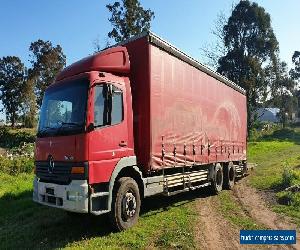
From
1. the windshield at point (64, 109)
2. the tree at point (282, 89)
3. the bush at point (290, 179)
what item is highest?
the tree at point (282, 89)

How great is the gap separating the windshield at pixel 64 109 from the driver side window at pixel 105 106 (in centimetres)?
26

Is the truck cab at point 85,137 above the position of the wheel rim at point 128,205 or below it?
above

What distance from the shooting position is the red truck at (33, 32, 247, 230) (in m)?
8.00

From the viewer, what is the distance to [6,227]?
10.1 metres

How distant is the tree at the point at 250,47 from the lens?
45.4 m

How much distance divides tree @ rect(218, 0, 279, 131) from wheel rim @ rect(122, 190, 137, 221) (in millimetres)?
37926

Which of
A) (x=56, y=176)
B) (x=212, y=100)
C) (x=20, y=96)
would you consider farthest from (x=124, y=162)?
(x=20, y=96)

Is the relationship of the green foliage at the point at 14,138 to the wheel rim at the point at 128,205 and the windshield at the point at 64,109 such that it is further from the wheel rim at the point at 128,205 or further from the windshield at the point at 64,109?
the wheel rim at the point at 128,205

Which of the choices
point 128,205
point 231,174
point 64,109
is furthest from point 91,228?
point 231,174

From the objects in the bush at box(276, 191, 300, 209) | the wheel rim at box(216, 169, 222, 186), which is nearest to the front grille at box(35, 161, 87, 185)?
the bush at box(276, 191, 300, 209)

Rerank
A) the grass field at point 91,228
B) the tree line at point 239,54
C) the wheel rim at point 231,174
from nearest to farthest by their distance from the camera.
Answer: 1. the grass field at point 91,228
2. the wheel rim at point 231,174
3. the tree line at point 239,54

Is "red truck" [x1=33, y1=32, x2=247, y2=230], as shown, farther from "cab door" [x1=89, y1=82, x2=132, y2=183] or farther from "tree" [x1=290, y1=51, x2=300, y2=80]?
"tree" [x1=290, y1=51, x2=300, y2=80]

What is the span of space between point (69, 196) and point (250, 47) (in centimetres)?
4328

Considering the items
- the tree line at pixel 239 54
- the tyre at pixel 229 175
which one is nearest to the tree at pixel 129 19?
the tree line at pixel 239 54
